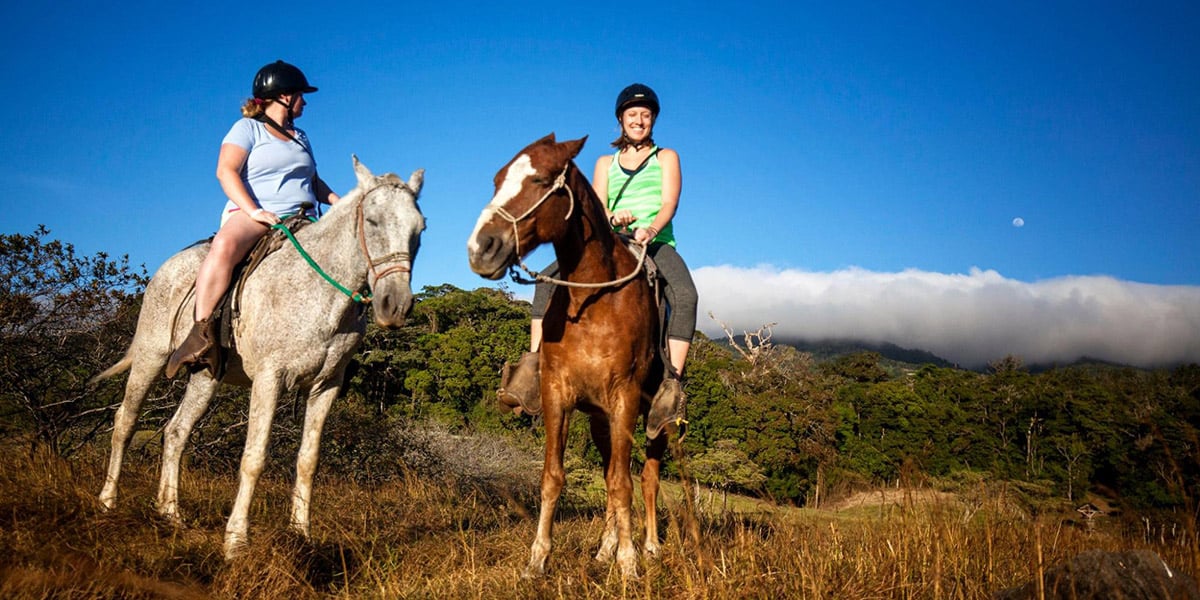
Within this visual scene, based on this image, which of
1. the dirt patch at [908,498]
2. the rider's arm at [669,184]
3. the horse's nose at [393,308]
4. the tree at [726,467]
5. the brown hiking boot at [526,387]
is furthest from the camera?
the tree at [726,467]

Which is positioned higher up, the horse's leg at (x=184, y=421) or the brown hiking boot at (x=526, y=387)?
the brown hiking boot at (x=526, y=387)

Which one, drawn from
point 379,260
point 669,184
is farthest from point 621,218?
point 379,260

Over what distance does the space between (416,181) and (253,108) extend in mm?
1482

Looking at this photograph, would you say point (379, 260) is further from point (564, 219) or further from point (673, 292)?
point (673, 292)

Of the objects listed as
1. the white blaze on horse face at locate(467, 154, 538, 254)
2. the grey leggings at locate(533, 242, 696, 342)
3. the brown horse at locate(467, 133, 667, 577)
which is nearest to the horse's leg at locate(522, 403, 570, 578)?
the brown horse at locate(467, 133, 667, 577)

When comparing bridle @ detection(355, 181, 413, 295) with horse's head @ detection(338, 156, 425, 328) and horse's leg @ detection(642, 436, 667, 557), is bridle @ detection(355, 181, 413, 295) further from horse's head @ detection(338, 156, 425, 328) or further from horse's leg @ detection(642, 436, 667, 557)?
horse's leg @ detection(642, 436, 667, 557)

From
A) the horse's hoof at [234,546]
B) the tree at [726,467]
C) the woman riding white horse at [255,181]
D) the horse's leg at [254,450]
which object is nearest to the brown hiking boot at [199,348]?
the woman riding white horse at [255,181]

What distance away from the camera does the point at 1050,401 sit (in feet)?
87.6

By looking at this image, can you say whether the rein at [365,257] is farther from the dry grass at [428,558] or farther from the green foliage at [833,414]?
the green foliage at [833,414]

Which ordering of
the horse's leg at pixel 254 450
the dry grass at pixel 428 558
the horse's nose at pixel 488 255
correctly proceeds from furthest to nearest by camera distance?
the horse's leg at pixel 254 450
the horse's nose at pixel 488 255
the dry grass at pixel 428 558

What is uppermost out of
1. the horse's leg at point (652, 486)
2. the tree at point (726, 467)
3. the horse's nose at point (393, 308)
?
the horse's nose at point (393, 308)

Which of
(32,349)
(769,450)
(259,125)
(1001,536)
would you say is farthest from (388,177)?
(769,450)

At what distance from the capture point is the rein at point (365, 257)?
170 inches

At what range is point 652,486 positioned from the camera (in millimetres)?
4793
